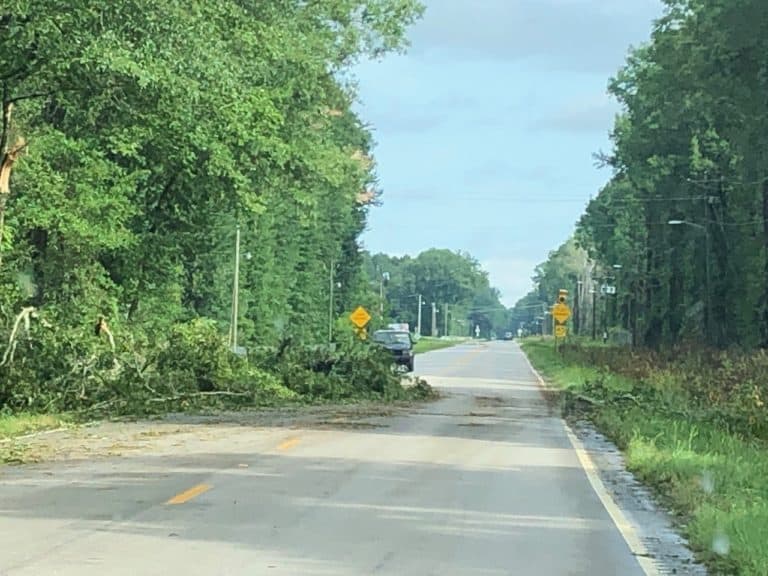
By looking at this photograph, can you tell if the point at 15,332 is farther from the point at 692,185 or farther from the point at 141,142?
the point at 692,185

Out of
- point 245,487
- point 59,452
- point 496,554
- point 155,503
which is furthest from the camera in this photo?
point 59,452

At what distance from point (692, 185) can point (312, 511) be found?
59.0 metres

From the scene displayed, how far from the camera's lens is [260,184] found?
3503 centimetres

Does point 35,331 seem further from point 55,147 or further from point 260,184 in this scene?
point 260,184

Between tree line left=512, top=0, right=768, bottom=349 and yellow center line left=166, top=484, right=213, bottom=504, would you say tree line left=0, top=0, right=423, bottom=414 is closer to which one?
yellow center line left=166, top=484, right=213, bottom=504

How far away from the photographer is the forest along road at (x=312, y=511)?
10320 mm

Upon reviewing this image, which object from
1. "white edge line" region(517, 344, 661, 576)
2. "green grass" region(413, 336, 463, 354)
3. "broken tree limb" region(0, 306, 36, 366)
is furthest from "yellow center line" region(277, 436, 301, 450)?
"green grass" region(413, 336, 463, 354)

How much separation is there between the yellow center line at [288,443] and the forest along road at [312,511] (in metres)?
0.16

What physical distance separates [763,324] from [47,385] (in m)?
40.1

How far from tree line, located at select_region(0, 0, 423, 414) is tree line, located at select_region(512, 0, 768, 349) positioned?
9.99 m

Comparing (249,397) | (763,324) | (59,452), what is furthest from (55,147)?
(763,324)

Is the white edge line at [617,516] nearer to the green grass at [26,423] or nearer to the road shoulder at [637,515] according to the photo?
the road shoulder at [637,515]

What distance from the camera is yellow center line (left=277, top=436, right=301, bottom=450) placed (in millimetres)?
20375

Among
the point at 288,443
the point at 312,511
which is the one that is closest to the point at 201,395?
the point at 288,443
